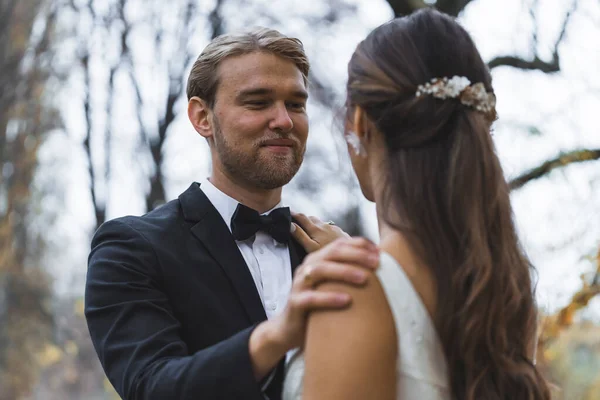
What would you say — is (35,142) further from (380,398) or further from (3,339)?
(380,398)

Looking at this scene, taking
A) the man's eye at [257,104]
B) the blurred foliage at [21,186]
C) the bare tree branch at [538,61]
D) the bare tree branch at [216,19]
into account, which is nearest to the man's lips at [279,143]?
the man's eye at [257,104]

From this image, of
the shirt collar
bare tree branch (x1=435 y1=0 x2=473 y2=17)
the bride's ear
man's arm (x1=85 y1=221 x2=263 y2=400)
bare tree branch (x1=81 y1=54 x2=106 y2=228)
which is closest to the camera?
the bride's ear

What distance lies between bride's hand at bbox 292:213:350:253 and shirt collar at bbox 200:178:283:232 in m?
0.27

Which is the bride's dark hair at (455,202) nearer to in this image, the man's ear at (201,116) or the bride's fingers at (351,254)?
the bride's fingers at (351,254)

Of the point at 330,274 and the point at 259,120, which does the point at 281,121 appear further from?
the point at 330,274

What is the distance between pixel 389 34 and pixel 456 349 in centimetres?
81

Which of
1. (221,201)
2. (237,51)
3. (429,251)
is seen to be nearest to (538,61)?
(237,51)

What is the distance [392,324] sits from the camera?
1.94 meters

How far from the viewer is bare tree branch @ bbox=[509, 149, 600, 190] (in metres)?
6.72

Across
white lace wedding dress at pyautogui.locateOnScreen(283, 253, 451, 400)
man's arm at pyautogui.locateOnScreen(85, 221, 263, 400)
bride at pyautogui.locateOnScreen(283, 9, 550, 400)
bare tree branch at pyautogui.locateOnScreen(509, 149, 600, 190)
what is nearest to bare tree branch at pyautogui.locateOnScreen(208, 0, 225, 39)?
bare tree branch at pyautogui.locateOnScreen(509, 149, 600, 190)

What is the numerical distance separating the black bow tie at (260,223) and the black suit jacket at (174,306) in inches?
2.5

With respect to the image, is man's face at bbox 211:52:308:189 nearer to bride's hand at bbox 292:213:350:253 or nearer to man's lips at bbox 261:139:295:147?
man's lips at bbox 261:139:295:147

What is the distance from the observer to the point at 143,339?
2.57 meters

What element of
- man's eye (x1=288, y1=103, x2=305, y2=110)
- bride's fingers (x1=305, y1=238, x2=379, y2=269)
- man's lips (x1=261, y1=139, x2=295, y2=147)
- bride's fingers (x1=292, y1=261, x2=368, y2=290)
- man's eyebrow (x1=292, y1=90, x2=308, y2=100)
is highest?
man's eyebrow (x1=292, y1=90, x2=308, y2=100)
